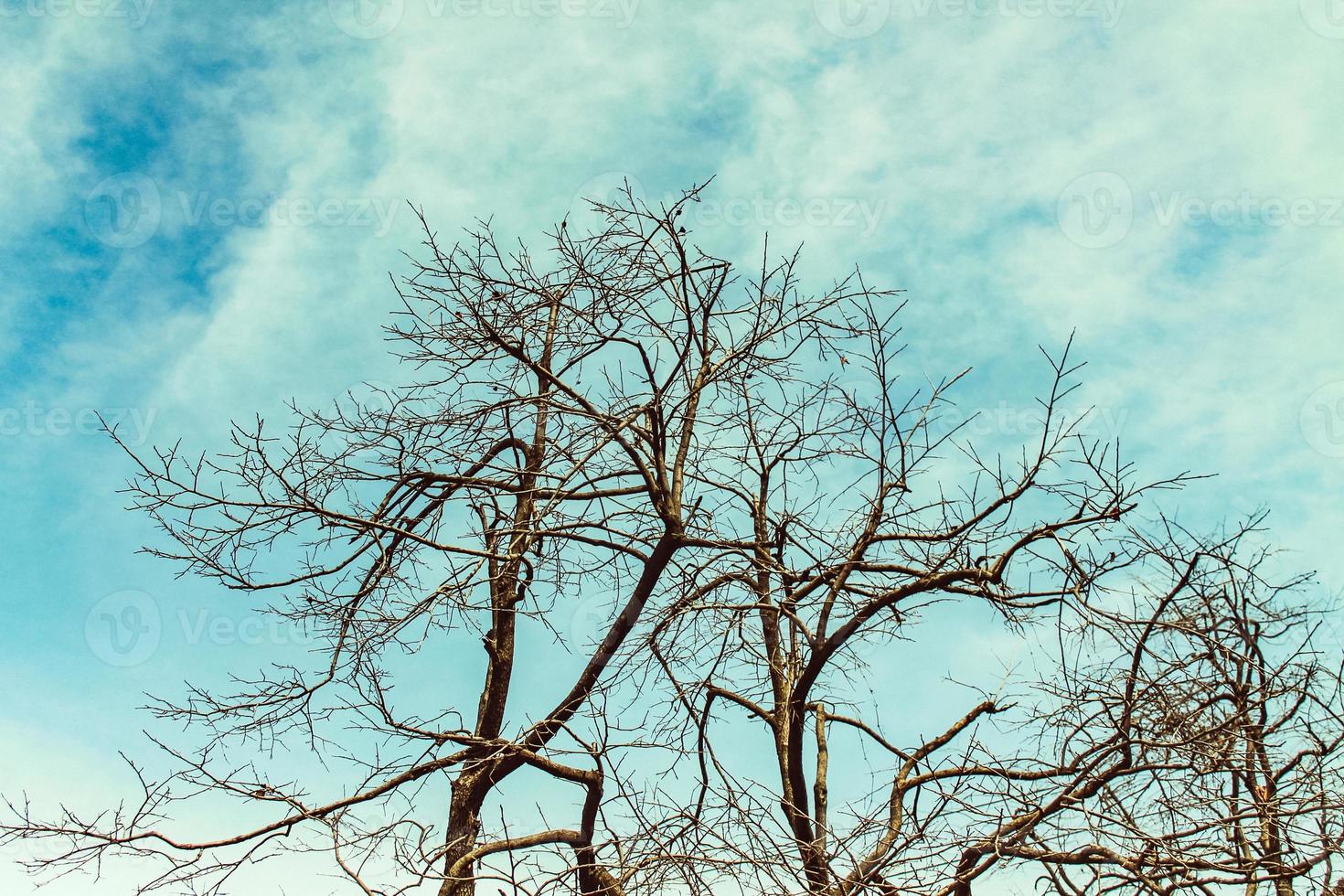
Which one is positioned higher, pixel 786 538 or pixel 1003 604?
pixel 786 538

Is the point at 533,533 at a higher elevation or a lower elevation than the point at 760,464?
lower

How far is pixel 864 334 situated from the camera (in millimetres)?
5766

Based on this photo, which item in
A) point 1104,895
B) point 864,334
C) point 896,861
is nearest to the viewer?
point 896,861

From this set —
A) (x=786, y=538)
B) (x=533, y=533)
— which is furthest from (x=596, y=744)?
(x=786, y=538)

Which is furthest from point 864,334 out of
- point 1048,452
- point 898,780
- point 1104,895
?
point 1104,895

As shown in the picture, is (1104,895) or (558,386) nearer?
(1104,895)

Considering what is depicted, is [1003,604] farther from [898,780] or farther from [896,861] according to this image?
[896,861]

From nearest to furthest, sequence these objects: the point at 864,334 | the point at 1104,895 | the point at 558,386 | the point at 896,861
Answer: the point at 896,861 → the point at 1104,895 → the point at 864,334 → the point at 558,386

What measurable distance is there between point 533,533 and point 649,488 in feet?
3.79

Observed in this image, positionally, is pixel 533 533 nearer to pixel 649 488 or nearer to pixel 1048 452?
pixel 649 488

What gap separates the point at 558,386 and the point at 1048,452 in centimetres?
273

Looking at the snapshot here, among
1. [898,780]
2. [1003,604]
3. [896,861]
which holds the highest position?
[1003,604]

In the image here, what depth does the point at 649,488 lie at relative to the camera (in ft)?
21.2

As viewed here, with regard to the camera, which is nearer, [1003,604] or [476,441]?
[1003,604]
